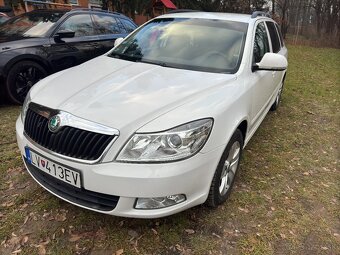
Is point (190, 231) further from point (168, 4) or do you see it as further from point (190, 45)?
point (168, 4)

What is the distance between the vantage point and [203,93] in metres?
2.69

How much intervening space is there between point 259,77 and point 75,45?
3.63m

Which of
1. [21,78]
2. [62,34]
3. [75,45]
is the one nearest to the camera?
[21,78]

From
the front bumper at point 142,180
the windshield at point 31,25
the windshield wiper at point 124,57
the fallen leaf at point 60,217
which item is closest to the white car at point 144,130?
the front bumper at point 142,180

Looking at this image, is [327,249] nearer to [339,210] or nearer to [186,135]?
[339,210]

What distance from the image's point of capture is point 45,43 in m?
5.39

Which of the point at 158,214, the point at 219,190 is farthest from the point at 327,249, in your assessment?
the point at 158,214

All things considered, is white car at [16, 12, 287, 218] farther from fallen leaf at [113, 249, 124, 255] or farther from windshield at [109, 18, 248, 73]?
fallen leaf at [113, 249, 124, 255]

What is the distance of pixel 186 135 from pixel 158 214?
598mm

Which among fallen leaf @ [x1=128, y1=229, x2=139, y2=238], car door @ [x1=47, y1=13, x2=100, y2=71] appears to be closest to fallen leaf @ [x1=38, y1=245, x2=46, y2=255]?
fallen leaf @ [x1=128, y1=229, x2=139, y2=238]

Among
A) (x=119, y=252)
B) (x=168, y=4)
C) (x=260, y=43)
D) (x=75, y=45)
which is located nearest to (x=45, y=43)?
(x=75, y=45)

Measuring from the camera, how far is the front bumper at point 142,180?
2.16 m

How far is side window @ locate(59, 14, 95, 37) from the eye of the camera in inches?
231

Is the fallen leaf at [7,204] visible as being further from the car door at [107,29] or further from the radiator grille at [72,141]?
the car door at [107,29]
